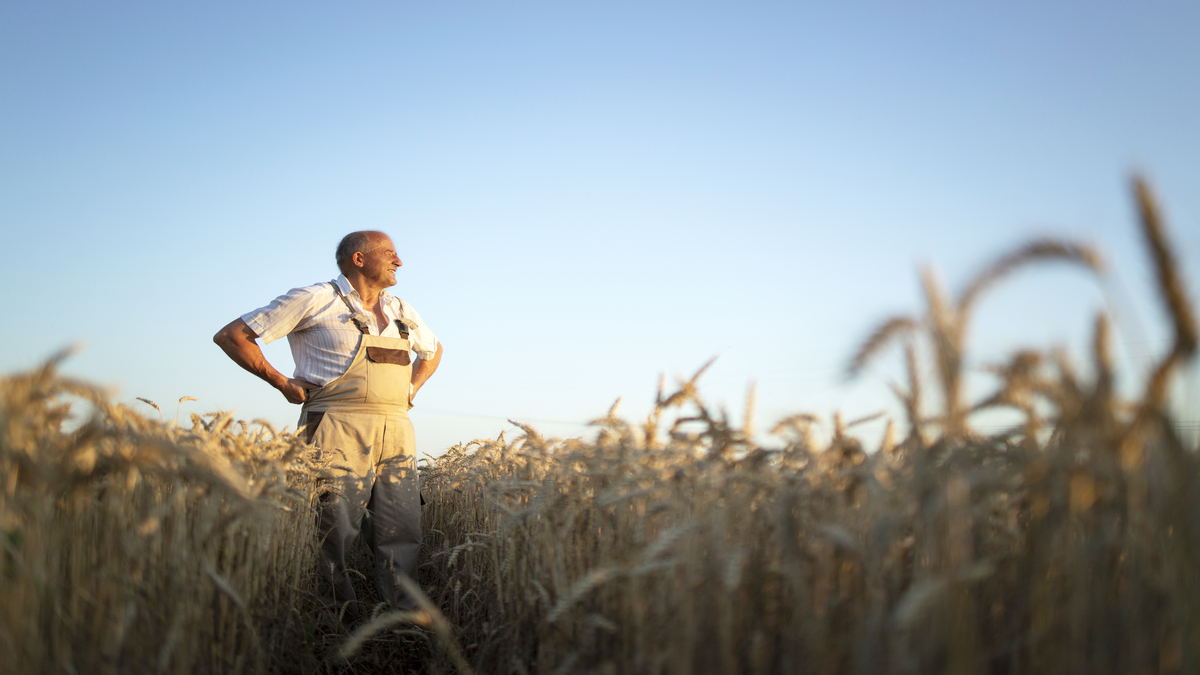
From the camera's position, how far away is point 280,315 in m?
4.38

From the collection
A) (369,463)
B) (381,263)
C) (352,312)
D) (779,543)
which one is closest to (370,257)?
(381,263)

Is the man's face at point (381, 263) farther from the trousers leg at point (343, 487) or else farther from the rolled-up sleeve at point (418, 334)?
the trousers leg at point (343, 487)

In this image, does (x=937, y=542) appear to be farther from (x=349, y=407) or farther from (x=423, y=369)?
(x=423, y=369)

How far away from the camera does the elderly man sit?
4.36 metres

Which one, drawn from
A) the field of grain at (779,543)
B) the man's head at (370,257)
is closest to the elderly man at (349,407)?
the man's head at (370,257)

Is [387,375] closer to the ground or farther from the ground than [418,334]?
closer to the ground

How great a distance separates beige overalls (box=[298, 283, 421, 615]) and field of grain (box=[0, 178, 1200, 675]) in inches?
60.4

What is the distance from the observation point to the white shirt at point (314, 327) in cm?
437

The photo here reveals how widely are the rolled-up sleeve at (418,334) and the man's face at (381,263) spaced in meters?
0.29

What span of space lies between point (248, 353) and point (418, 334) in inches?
48.6

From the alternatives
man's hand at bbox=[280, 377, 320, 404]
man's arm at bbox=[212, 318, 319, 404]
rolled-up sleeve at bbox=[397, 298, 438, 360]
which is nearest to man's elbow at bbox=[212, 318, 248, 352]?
man's arm at bbox=[212, 318, 319, 404]

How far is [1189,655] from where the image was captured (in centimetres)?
134

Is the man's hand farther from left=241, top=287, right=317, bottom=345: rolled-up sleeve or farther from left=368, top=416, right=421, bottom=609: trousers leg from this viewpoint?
left=368, top=416, right=421, bottom=609: trousers leg

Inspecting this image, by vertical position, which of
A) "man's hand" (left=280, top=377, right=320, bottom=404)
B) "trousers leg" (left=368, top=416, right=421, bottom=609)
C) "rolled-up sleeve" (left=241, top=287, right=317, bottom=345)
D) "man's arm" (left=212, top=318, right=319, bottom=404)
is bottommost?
"trousers leg" (left=368, top=416, right=421, bottom=609)
